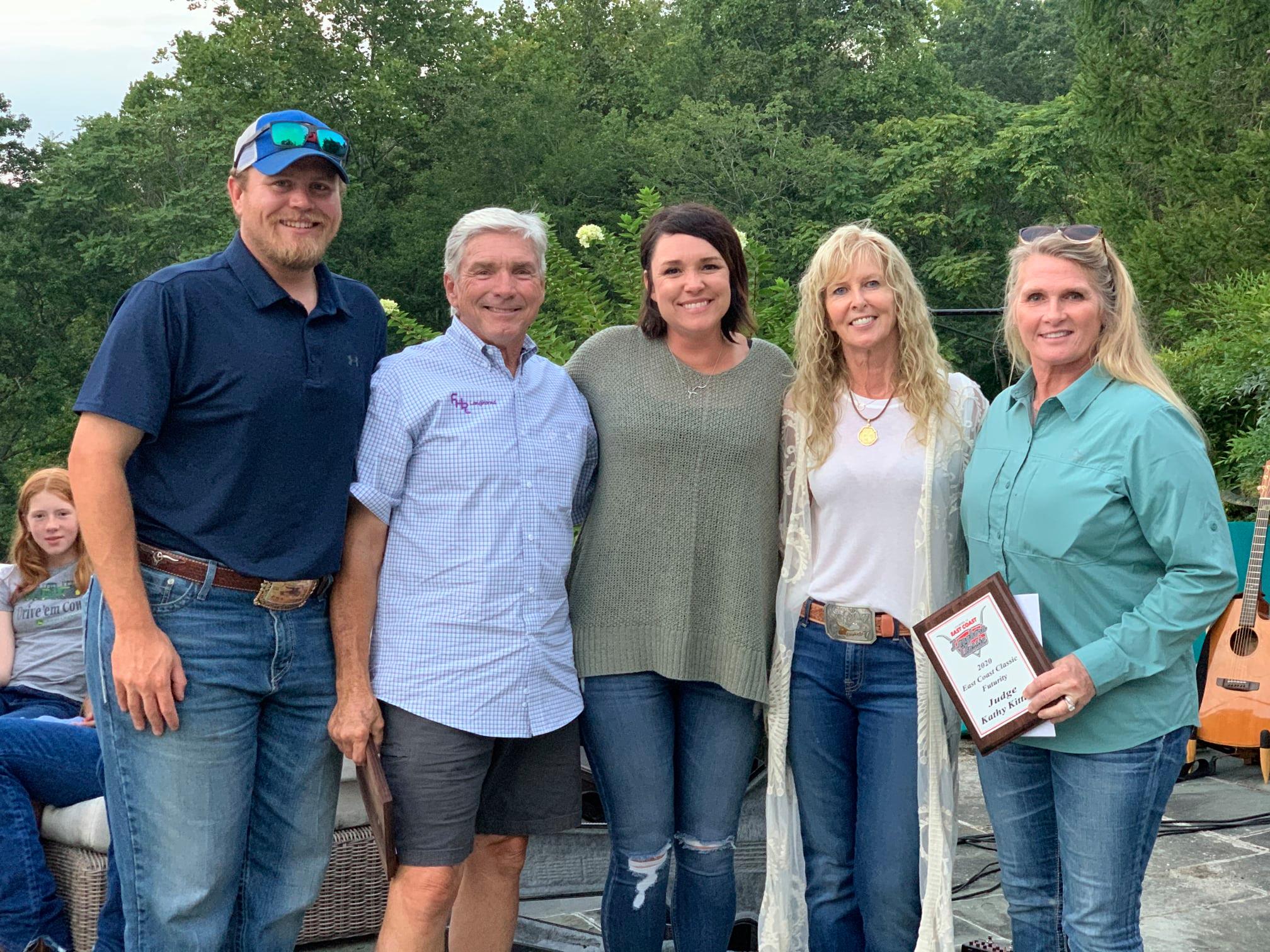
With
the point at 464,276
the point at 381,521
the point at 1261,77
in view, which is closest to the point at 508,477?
the point at 381,521

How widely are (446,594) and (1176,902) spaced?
2.89m

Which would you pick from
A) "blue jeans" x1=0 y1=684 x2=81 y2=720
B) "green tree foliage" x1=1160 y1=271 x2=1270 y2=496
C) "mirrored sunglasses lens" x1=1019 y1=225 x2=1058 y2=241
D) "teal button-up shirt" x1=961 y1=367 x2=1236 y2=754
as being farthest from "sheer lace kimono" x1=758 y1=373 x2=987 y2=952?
"green tree foliage" x1=1160 y1=271 x2=1270 y2=496

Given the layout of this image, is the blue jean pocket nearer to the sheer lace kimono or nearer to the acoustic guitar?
the sheer lace kimono

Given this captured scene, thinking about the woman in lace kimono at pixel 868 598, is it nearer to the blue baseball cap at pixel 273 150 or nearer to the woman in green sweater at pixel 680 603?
the woman in green sweater at pixel 680 603

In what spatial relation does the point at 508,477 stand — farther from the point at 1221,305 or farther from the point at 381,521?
the point at 1221,305

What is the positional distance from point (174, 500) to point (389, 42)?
1239 inches

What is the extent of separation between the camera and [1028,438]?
8.34ft

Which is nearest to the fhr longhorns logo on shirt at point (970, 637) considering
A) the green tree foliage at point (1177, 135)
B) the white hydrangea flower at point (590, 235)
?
the white hydrangea flower at point (590, 235)

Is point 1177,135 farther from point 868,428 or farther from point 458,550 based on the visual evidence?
point 458,550

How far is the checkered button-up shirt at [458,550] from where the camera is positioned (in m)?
2.62

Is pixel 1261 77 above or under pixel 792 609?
above

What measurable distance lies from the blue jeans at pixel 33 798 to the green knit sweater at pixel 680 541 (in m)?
1.54

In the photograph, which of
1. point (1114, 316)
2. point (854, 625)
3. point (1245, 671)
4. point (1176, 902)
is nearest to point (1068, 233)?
point (1114, 316)

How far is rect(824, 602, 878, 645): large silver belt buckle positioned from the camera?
2.77 meters
